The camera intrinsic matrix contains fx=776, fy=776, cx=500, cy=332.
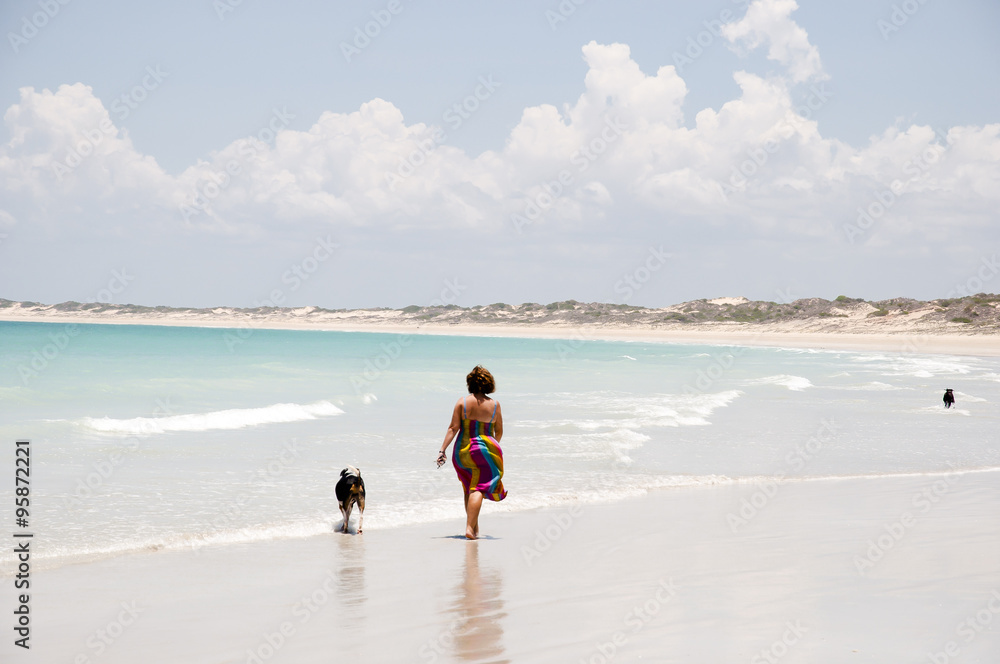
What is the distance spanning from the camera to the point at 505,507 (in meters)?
8.98

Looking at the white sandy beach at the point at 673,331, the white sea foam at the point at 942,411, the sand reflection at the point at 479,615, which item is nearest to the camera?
the sand reflection at the point at 479,615

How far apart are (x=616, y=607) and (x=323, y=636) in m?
1.84

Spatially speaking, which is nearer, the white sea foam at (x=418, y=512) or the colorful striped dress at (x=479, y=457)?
the white sea foam at (x=418, y=512)

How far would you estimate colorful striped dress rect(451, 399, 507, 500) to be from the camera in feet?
24.3

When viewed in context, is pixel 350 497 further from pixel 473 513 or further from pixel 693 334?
pixel 693 334

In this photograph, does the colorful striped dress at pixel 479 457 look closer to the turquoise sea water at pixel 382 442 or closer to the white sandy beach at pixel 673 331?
the turquoise sea water at pixel 382 442

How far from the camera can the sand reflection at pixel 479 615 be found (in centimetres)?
428

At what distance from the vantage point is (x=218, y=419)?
1591cm

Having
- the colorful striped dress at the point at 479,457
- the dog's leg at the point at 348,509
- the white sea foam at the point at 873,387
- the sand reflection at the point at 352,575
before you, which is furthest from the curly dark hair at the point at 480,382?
the white sea foam at the point at 873,387

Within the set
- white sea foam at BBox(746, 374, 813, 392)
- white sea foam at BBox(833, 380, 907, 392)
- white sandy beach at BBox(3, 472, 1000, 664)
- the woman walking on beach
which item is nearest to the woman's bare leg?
the woman walking on beach

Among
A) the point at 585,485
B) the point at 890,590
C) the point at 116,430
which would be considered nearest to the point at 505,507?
the point at 585,485

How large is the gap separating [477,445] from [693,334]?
87.5 meters

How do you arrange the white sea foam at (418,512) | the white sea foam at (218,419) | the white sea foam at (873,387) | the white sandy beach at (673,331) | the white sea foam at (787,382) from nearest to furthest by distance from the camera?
the white sea foam at (418,512), the white sea foam at (218,419), the white sea foam at (873,387), the white sea foam at (787,382), the white sandy beach at (673,331)

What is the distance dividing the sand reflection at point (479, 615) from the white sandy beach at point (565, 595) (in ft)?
0.05
